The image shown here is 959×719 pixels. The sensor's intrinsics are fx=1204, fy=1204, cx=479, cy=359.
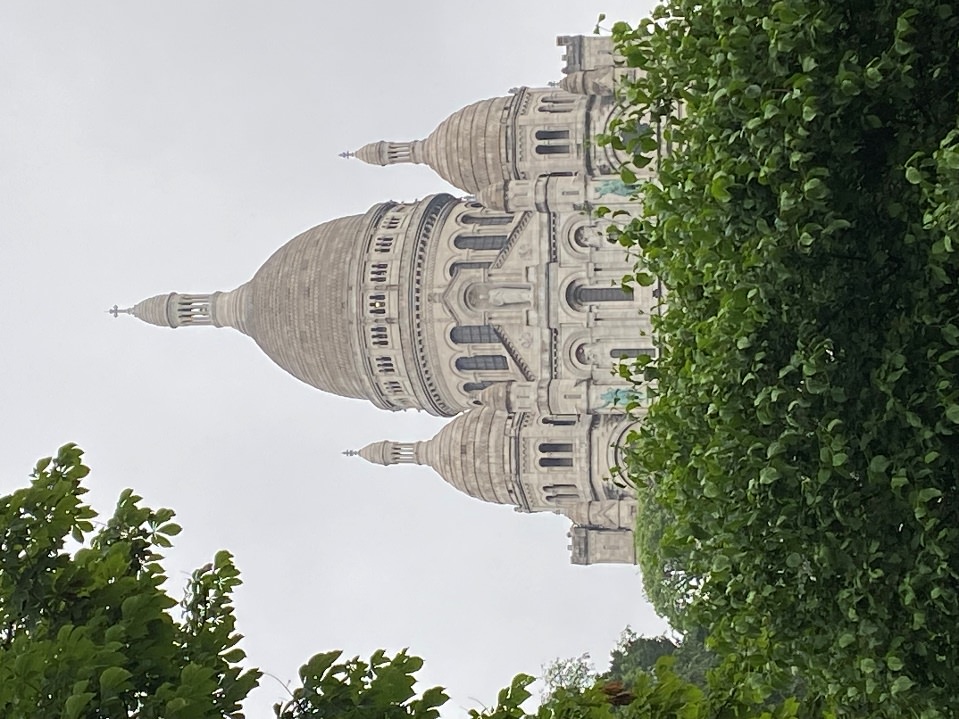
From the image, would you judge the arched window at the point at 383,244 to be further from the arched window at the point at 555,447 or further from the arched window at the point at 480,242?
the arched window at the point at 555,447

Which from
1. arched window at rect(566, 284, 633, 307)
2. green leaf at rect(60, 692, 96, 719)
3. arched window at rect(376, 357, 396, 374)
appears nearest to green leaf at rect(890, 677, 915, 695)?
green leaf at rect(60, 692, 96, 719)

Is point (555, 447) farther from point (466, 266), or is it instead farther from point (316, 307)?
point (316, 307)

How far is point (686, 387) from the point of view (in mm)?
10188

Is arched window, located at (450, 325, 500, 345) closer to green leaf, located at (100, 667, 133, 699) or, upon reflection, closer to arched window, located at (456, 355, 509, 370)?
arched window, located at (456, 355, 509, 370)

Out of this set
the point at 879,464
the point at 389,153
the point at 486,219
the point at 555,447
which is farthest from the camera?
the point at 389,153

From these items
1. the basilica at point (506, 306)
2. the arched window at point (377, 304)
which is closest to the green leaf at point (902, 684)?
the basilica at point (506, 306)

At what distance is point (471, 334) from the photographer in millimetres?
44062

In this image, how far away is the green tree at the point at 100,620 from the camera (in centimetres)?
675

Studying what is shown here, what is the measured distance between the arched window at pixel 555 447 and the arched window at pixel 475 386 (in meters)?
3.71

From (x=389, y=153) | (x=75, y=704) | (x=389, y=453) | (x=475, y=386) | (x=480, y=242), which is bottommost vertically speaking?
(x=75, y=704)

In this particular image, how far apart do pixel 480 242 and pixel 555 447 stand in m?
8.08

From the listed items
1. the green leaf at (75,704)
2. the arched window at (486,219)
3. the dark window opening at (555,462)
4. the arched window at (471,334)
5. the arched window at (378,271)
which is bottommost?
the green leaf at (75,704)

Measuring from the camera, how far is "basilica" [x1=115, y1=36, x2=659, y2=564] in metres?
41.7

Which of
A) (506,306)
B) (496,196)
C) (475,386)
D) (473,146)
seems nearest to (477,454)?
(475,386)
